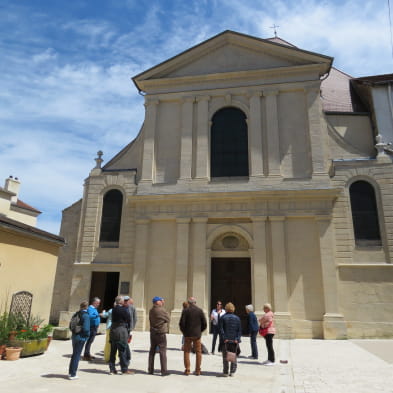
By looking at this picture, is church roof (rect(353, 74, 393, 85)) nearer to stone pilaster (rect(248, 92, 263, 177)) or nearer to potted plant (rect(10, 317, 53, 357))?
stone pilaster (rect(248, 92, 263, 177))

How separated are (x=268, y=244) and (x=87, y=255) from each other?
8867mm

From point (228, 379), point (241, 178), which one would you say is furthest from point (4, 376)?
point (241, 178)

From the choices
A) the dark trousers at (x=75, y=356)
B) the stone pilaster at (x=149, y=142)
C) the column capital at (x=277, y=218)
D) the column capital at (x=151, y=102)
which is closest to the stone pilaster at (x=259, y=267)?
the column capital at (x=277, y=218)

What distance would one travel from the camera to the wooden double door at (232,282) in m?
16.1

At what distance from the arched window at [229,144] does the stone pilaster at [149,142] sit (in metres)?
3.12

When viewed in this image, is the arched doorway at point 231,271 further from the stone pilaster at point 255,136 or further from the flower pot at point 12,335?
the flower pot at point 12,335

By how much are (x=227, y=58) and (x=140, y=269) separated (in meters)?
12.0

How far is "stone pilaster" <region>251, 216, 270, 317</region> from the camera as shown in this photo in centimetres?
1519

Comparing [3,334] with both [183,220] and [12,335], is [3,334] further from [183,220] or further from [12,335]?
[183,220]

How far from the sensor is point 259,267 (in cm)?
1561

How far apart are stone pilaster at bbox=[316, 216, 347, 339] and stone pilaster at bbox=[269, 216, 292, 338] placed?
1.53 meters

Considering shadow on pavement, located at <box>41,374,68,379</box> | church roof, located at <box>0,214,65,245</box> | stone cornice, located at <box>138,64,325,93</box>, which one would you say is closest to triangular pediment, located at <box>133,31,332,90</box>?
stone cornice, located at <box>138,64,325,93</box>

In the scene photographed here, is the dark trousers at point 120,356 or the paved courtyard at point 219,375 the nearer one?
the paved courtyard at point 219,375

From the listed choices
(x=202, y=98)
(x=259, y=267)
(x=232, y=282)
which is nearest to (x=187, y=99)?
(x=202, y=98)
